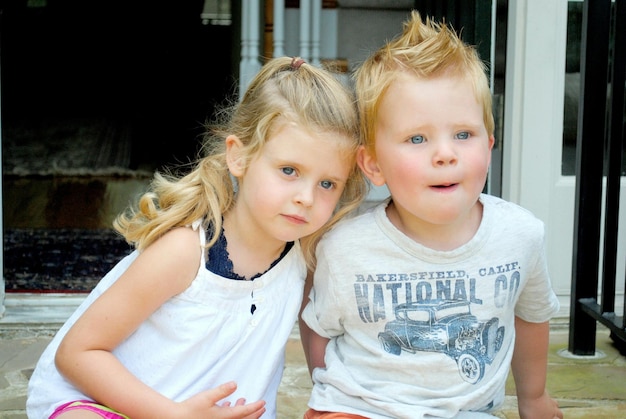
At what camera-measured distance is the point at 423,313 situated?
1405mm

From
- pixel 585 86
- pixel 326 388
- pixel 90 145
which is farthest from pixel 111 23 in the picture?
pixel 326 388

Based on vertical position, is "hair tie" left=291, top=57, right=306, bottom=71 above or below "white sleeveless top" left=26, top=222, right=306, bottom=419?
above

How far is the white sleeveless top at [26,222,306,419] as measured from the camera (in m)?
1.43

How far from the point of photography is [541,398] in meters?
1.57

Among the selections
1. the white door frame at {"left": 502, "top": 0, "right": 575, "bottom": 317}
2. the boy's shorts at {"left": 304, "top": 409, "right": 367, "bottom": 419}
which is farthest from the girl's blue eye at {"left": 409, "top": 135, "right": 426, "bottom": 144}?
the white door frame at {"left": 502, "top": 0, "right": 575, "bottom": 317}

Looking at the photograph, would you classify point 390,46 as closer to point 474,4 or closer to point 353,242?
point 353,242

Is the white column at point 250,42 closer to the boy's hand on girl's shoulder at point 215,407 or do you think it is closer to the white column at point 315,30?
the white column at point 315,30

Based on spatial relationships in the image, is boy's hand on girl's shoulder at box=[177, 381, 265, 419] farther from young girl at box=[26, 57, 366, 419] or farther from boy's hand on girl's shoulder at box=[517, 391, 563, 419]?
boy's hand on girl's shoulder at box=[517, 391, 563, 419]

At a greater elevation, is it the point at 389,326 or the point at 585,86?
the point at 585,86

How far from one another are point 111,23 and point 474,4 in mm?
7784

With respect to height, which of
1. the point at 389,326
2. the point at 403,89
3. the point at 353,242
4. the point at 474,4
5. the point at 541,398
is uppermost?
the point at 474,4

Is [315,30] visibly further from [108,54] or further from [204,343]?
[108,54]

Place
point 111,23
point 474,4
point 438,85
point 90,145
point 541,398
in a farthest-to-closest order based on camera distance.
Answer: point 111,23
point 90,145
point 474,4
point 541,398
point 438,85

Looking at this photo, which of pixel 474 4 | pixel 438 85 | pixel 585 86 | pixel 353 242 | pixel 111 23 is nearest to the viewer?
pixel 438 85
